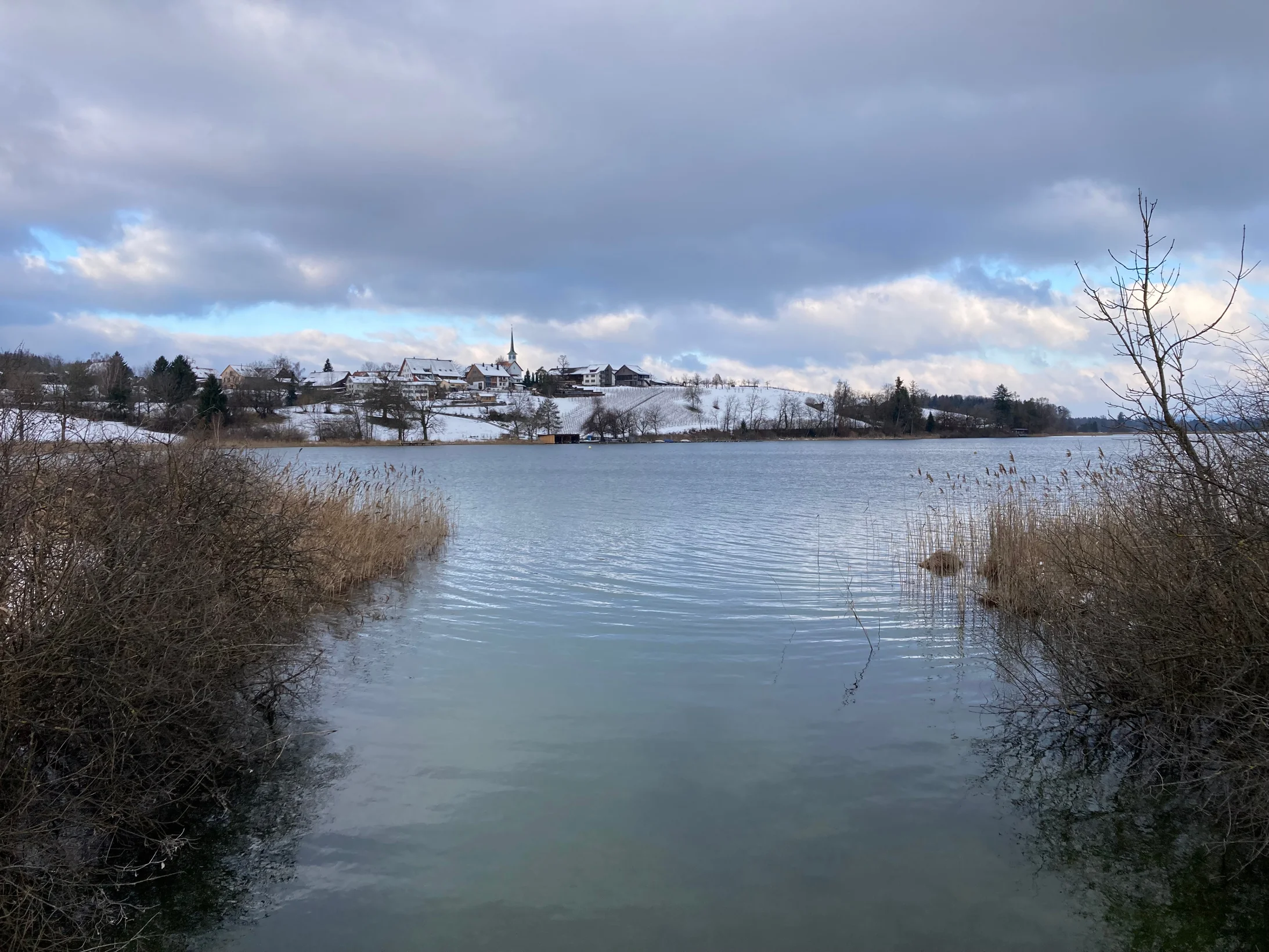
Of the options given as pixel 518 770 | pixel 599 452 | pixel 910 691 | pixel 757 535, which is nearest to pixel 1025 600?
pixel 910 691

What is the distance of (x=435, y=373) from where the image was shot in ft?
548

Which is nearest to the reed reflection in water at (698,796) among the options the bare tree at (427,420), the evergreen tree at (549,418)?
the bare tree at (427,420)

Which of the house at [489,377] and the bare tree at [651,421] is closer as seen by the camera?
the bare tree at [651,421]

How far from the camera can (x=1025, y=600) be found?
11570 millimetres

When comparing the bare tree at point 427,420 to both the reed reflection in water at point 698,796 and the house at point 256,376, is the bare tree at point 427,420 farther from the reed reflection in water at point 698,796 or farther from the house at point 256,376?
the reed reflection in water at point 698,796

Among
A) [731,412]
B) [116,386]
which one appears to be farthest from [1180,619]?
[731,412]

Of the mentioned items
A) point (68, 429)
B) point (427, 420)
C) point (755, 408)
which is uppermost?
point (755, 408)

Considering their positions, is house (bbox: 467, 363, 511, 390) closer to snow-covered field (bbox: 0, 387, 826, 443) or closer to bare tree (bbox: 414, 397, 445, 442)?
snow-covered field (bbox: 0, 387, 826, 443)

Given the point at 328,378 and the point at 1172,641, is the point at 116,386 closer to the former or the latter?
the point at 1172,641

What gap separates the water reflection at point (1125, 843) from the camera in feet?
15.8

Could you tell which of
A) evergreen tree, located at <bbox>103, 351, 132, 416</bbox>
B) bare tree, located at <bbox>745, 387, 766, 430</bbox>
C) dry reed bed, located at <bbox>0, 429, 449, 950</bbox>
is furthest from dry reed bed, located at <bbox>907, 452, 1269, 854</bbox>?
bare tree, located at <bbox>745, 387, 766, 430</bbox>

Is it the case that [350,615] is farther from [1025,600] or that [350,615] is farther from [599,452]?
[599,452]

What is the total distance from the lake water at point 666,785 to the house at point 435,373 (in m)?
124

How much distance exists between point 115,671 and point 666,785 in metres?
4.06
